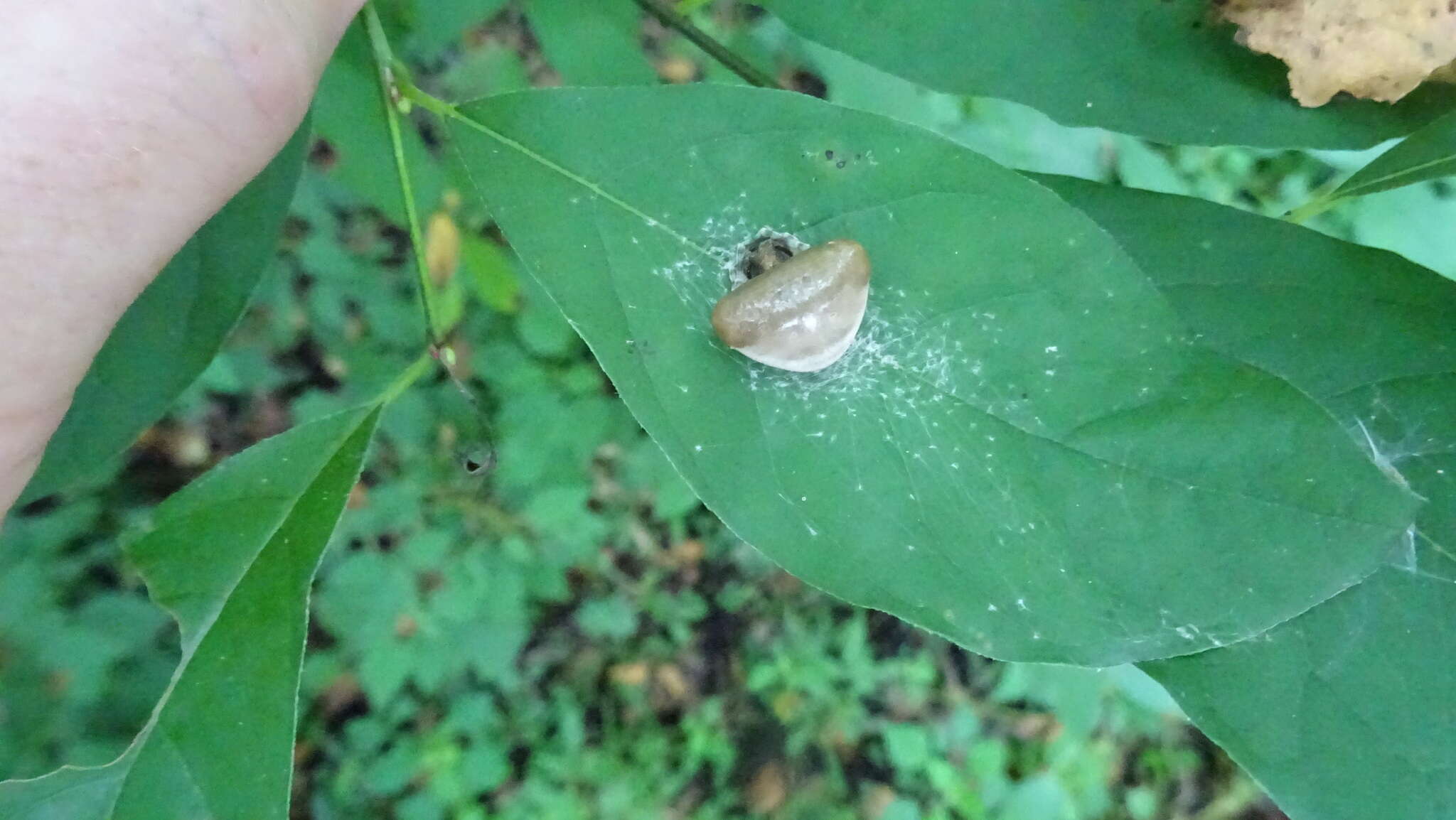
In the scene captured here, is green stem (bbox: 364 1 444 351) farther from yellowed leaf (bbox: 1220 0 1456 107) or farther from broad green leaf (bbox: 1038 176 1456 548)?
yellowed leaf (bbox: 1220 0 1456 107)

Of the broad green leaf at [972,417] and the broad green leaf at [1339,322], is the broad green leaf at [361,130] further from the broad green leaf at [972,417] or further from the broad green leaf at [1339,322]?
the broad green leaf at [1339,322]

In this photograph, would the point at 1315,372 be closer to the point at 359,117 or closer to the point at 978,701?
the point at 359,117

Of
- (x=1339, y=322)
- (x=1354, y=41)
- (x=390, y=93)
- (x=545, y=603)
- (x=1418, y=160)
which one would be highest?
(x=390, y=93)

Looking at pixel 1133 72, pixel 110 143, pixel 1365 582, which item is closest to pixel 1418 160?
pixel 1133 72

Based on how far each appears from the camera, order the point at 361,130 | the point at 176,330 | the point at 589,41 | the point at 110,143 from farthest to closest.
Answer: the point at 589,41
the point at 361,130
the point at 176,330
the point at 110,143

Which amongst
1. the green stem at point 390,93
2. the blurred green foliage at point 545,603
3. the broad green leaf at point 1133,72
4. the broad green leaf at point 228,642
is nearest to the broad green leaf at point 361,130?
the blurred green foliage at point 545,603

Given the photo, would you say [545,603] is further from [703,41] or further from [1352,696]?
[1352,696]
